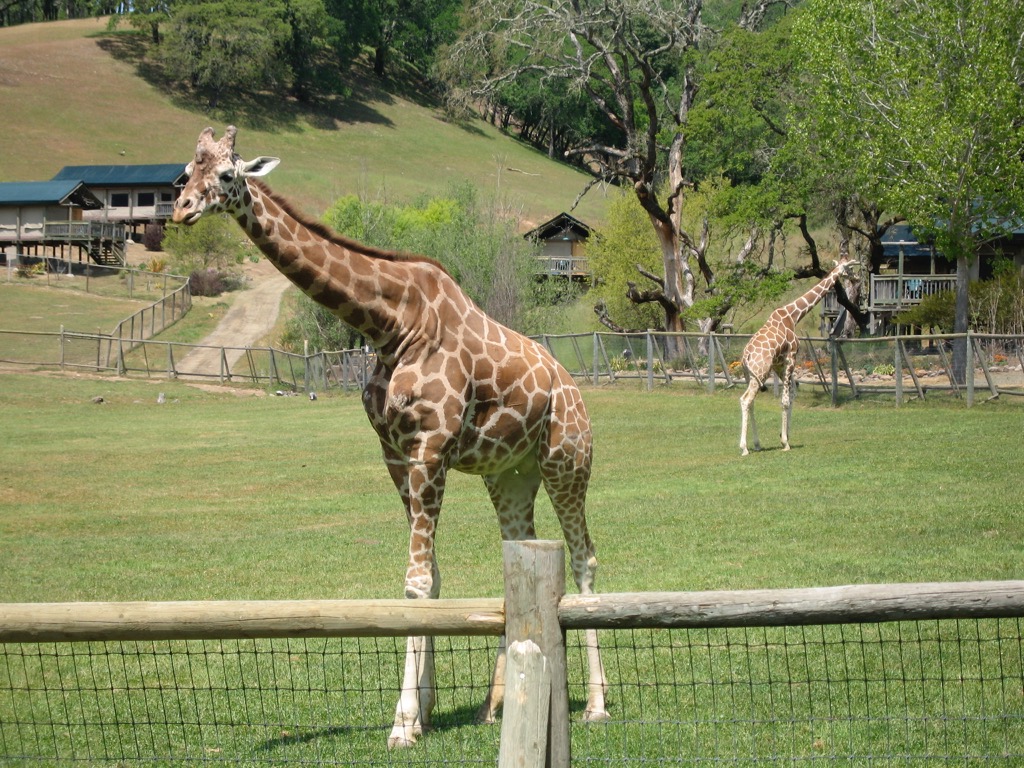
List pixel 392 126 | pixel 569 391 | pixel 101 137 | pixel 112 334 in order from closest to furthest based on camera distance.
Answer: pixel 569 391 → pixel 112 334 → pixel 101 137 → pixel 392 126

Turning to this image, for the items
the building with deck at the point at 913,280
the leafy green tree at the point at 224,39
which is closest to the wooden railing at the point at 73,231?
the leafy green tree at the point at 224,39

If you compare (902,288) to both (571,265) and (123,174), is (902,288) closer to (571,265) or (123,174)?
(571,265)

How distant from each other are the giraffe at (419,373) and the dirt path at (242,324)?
40.8 meters

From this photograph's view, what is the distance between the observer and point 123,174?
87.1 m

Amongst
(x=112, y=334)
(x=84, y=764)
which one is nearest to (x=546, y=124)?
(x=112, y=334)

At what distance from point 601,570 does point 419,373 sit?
17.1ft

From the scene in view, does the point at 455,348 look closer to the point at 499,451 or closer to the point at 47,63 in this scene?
the point at 499,451

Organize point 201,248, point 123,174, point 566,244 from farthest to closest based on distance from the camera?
point 123,174 → point 566,244 → point 201,248

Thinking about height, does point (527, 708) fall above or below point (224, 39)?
below

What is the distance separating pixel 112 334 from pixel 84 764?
168 ft

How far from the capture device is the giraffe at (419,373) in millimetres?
7273

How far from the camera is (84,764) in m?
6.89

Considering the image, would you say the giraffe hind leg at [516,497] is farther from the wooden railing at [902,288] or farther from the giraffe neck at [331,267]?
the wooden railing at [902,288]

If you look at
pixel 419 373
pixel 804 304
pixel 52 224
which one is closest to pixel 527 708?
pixel 419 373
